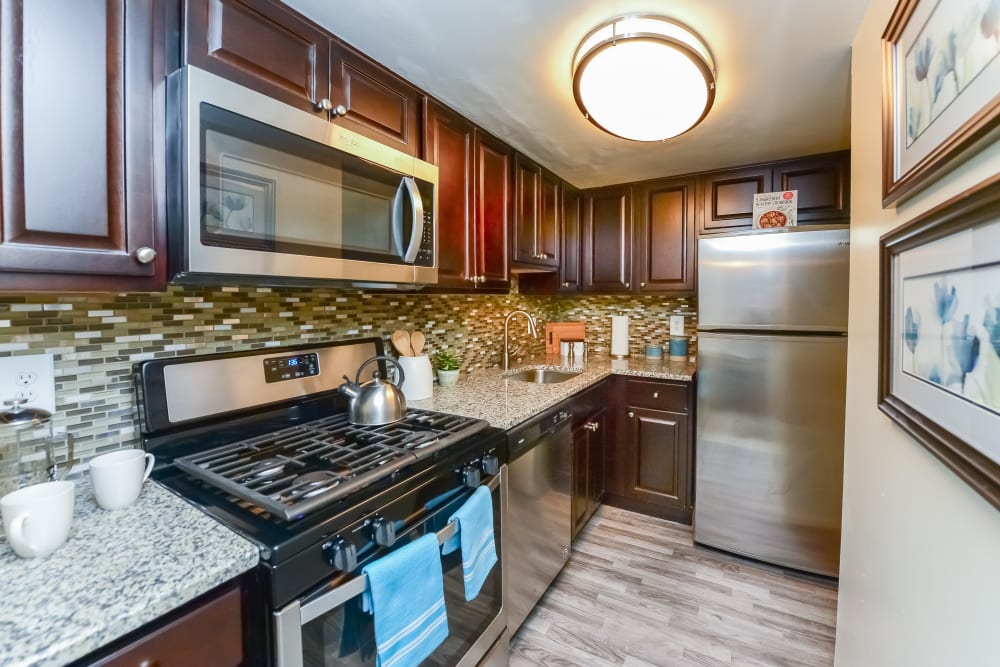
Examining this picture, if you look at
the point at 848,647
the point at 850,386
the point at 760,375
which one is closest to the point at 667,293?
the point at 760,375

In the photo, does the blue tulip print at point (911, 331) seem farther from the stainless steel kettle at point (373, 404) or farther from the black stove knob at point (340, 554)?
the stainless steel kettle at point (373, 404)

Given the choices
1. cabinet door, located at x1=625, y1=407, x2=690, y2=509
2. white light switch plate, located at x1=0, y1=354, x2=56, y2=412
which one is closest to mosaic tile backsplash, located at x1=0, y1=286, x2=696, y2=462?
white light switch plate, located at x1=0, y1=354, x2=56, y2=412

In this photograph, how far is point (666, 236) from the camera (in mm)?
2859

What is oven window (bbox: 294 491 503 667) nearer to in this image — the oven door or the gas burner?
the oven door

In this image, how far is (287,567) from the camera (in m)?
0.81

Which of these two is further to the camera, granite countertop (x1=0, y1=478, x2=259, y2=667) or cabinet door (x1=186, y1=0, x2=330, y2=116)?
cabinet door (x1=186, y1=0, x2=330, y2=116)

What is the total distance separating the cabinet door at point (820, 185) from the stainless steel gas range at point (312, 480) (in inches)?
90.5

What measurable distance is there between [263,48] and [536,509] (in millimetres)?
1818

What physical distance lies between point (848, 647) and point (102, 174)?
2297mm

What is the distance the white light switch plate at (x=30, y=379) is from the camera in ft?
3.14

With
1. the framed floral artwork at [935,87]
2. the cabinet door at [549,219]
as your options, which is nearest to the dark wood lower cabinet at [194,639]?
the framed floral artwork at [935,87]

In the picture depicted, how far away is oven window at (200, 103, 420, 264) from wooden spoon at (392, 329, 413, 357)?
0.61 m

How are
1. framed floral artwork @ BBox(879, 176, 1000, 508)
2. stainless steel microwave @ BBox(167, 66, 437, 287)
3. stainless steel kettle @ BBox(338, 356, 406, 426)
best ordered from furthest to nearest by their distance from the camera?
stainless steel kettle @ BBox(338, 356, 406, 426) → stainless steel microwave @ BBox(167, 66, 437, 287) → framed floral artwork @ BBox(879, 176, 1000, 508)

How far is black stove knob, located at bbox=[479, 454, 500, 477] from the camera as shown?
1396mm
